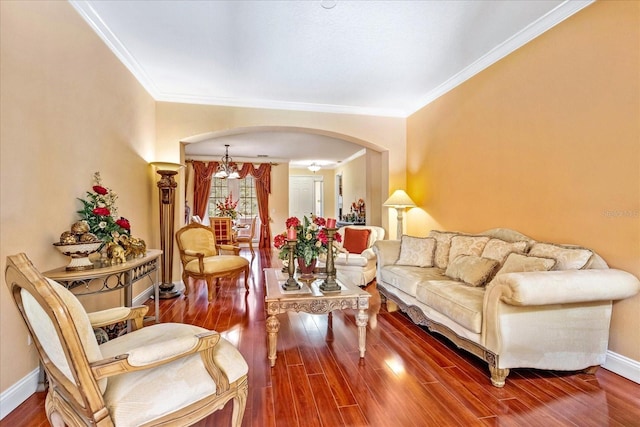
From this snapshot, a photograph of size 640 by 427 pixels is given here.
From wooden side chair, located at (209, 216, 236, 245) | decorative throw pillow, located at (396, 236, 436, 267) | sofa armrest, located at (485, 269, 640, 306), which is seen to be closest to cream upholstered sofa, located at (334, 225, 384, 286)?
decorative throw pillow, located at (396, 236, 436, 267)

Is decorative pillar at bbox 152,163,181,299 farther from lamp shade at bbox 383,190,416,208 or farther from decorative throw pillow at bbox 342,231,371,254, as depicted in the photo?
lamp shade at bbox 383,190,416,208

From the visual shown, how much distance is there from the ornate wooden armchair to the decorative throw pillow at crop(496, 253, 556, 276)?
7.29 feet

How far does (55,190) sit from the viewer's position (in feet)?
7.34

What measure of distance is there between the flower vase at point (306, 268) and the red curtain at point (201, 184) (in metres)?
6.61

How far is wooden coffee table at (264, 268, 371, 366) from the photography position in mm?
2363

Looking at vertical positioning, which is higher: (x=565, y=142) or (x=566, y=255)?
(x=565, y=142)

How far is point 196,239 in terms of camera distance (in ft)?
14.3

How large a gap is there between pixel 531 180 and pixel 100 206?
394 centimetres

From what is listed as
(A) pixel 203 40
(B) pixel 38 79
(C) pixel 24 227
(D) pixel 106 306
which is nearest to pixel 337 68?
(A) pixel 203 40

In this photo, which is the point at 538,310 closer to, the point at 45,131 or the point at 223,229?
the point at 45,131

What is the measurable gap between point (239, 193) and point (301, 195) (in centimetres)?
251

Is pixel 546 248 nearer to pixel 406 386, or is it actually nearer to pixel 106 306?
pixel 406 386

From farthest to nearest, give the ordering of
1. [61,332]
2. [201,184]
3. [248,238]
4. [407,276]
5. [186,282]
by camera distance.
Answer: [201,184]
[248,238]
[186,282]
[407,276]
[61,332]

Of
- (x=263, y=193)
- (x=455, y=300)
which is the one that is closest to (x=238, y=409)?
(x=455, y=300)
